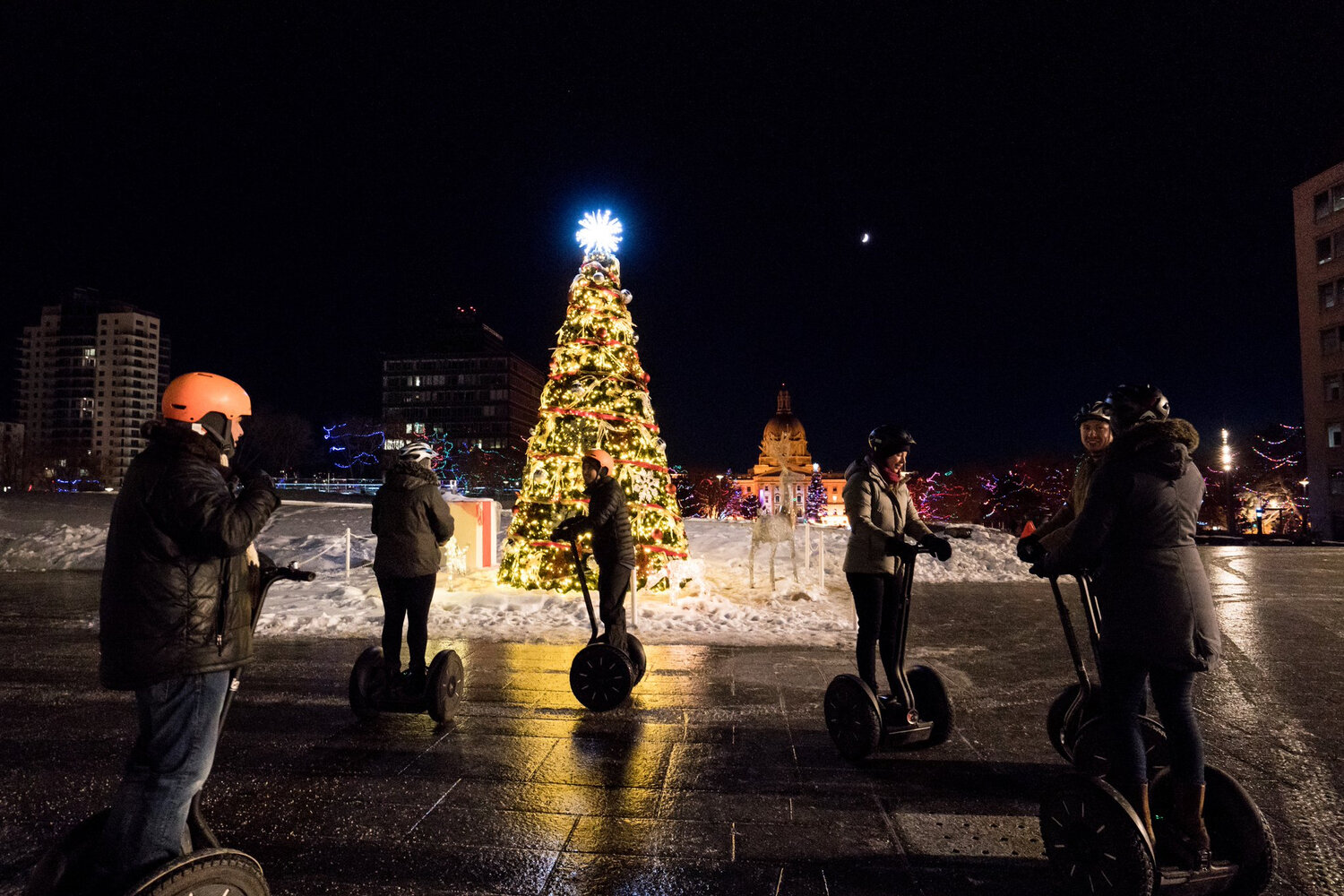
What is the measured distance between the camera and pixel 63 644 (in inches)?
316

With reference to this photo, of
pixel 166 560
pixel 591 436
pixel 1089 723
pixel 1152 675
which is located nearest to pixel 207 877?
pixel 166 560

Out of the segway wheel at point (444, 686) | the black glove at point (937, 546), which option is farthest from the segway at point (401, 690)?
the black glove at point (937, 546)

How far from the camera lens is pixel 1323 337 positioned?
139 ft

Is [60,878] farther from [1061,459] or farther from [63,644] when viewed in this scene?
[1061,459]

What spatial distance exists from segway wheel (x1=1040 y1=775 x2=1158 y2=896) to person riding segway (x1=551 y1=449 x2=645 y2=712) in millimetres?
3237

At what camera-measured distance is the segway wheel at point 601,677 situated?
5574 millimetres

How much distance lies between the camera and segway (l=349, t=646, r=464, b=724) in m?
5.09

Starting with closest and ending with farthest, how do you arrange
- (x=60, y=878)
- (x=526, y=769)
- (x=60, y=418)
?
(x=60, y=878)
(x=526, y=769)
(x=60, y=418)

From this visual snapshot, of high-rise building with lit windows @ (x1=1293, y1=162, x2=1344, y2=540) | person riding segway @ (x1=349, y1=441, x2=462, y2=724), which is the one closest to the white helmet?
person riding segway @ (x1=349, y1=441, x2=462, y2=724)

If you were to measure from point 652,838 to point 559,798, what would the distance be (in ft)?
2.32

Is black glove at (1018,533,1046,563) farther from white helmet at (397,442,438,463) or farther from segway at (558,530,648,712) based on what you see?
white helmet at (397,442,438,463)

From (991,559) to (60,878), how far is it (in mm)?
17235

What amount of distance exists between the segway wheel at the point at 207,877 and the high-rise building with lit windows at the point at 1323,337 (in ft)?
175

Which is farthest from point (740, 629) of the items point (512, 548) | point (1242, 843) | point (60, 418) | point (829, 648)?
point (60, 418)
